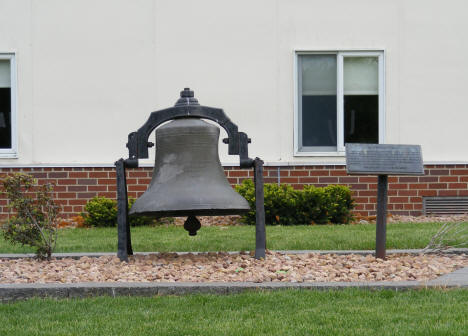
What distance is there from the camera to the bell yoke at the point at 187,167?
24.7 ft

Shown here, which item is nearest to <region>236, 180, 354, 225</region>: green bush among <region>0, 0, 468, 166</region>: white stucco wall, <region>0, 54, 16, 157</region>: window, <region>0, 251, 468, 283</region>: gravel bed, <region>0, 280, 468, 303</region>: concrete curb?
<region>0, 0, 468, 166</region>: white stucco wall

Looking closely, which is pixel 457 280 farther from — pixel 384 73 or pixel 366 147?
pixel 384 73

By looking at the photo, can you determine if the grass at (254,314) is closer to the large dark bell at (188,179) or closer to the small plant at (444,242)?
the large dark bell at (188,179)

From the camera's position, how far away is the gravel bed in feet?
22.6

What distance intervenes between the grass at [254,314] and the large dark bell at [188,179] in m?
1.43

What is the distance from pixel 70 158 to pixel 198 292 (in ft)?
26.2

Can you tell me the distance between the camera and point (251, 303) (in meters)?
5.82

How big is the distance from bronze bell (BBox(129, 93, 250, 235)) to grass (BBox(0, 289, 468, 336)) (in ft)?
4.70

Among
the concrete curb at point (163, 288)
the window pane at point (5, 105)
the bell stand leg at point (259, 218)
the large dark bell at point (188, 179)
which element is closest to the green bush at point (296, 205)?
the window pane at point (5, 105)

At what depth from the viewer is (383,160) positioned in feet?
26.1

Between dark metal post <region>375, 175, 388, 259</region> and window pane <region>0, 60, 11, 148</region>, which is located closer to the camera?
dark metal post <region>375, 175, 388, 259</region>

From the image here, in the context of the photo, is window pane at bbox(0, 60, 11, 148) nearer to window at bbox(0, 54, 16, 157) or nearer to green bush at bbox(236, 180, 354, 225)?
window at bbox(0, 54, 16, 157)

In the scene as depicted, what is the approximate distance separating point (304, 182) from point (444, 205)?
2309 mm

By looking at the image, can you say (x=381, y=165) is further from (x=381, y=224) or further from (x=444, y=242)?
(x=444, y=242)
